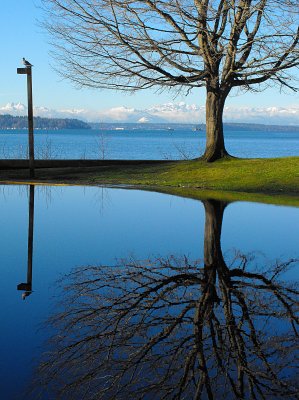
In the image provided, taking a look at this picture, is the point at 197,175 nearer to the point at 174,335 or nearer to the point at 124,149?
the point at 174,335

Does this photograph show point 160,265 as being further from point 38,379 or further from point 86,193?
point 86,193

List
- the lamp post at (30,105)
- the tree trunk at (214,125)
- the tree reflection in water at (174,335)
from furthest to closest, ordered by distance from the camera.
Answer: the tree trunk at (214,125)
the lamp post at (30,105)
the tree reflection in water at (174,335)

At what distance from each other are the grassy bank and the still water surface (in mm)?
4478

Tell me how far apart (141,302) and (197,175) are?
11.5 metres

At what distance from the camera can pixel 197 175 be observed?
16719 mm

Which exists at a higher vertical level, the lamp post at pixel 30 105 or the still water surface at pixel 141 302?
the lamp post at pixel 30 105

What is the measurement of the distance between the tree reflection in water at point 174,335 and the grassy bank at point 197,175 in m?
7.28

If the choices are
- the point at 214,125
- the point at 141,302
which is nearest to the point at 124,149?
the point at 214,125

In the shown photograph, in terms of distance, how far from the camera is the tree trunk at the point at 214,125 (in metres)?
18.7

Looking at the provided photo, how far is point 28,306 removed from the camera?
534cm

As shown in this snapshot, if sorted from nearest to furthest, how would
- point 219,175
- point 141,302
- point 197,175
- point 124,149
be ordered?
point 141,302
point 219,175
point 197,175
point 124,149

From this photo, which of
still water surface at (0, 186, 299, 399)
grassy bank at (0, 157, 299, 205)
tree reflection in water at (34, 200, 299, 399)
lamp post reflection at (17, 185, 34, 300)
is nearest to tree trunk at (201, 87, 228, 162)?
grassy bank at (0, 157, 299, 205)

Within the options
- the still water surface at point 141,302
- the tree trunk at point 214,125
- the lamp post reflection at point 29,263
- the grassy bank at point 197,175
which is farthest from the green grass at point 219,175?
the lamp post reflection at point 29,263

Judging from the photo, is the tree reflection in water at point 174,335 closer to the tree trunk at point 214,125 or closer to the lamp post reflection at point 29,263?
the lamp post reflection at point 29,263
